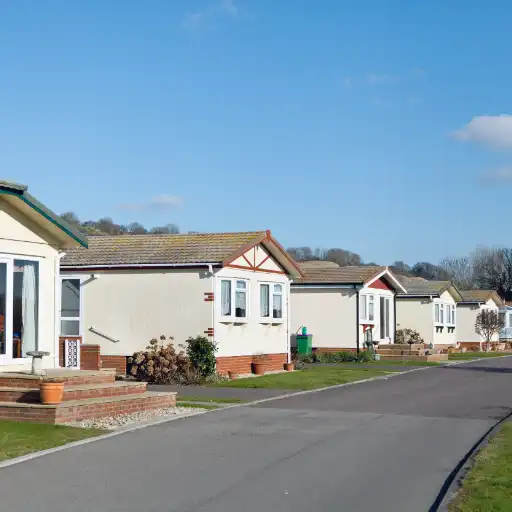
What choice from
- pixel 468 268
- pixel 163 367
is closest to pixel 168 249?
pixel 163 367

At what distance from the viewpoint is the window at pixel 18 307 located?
1623cm

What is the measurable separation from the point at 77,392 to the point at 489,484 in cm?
794

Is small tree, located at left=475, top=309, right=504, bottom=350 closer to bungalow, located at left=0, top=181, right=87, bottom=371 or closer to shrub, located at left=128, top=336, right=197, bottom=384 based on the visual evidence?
shrub, located at left=128, top=336, right=197, bottom=384

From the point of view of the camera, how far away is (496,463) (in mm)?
10664

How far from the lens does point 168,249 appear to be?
26.2 meters

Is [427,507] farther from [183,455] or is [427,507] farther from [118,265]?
[118,265]

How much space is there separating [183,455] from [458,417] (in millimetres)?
6728

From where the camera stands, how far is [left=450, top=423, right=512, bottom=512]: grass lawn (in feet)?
27.1

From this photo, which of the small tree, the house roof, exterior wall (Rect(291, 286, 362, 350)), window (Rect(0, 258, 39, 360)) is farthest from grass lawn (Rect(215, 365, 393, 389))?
the small tree

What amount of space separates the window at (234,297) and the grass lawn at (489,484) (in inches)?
557

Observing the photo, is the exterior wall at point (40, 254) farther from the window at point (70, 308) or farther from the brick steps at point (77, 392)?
the window at point (70, 308)

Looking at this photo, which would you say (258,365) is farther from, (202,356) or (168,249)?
(168,249)

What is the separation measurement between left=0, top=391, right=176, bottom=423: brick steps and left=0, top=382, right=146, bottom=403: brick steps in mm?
158

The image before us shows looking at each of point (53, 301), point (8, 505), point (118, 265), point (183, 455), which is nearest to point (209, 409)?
point (53, 301)
